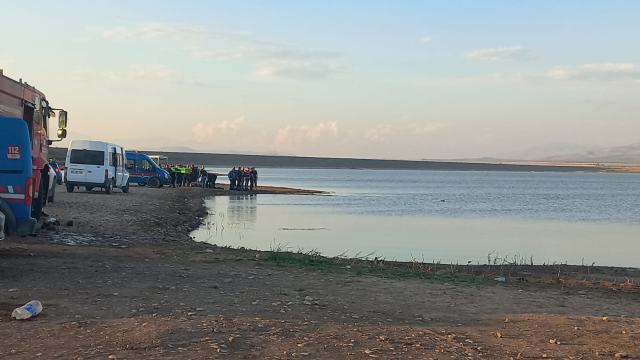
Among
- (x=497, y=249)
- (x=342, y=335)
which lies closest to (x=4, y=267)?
(x=342, y=335)

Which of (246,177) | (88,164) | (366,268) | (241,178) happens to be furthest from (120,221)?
(246,177)

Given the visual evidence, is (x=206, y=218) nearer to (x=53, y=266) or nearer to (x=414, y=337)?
(x=53, y=266)

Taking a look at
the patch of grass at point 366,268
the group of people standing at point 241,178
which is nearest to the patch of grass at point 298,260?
the patch of grass at point 366,268

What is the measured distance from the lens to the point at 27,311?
7473 mm

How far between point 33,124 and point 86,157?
15.0 m

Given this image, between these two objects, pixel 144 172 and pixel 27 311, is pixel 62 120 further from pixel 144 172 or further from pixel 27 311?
pixel 144 172

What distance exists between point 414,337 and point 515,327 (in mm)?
1401

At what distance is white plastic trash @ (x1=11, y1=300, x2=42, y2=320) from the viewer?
7402 mm

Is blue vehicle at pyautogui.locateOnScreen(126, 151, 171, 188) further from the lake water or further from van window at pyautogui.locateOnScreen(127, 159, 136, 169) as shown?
the lake water

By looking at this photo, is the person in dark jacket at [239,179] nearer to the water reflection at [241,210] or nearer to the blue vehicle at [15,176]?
the water reflection at [241,210]

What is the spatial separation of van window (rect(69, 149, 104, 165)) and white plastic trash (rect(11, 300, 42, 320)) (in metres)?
23.8

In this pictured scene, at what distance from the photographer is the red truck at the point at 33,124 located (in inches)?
439

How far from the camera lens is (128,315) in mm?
7723

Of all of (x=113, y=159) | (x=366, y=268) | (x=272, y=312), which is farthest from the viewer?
(x=113, y=159)
